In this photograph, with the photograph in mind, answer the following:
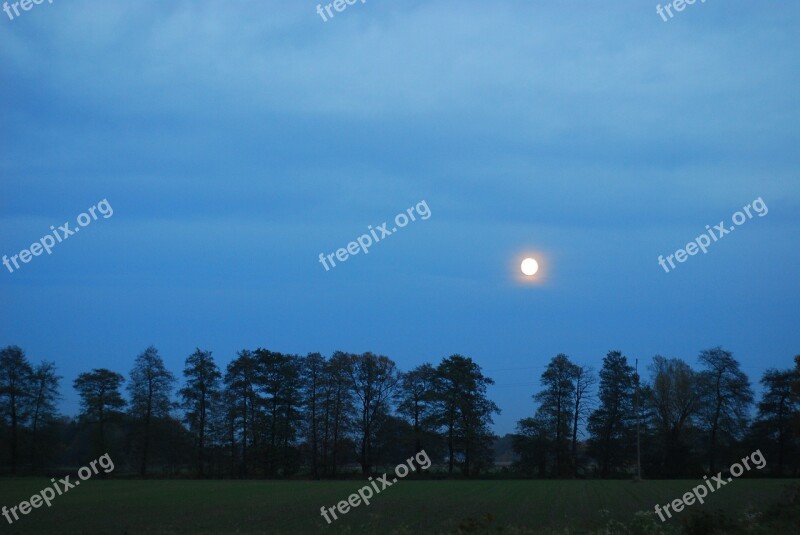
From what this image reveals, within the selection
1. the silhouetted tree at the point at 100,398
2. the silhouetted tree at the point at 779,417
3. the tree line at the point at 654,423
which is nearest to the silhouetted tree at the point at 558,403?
the tree line at the point at 654,423

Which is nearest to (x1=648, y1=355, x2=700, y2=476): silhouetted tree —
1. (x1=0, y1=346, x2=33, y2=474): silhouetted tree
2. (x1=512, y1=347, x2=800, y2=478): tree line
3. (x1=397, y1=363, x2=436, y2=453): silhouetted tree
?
(x1=512, y1=347, x2=800, y2=478): tree line

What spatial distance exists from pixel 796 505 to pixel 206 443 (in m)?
71.8

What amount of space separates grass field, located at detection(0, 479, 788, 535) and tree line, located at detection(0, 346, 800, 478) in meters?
31.4

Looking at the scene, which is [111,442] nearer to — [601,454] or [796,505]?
[601,454]

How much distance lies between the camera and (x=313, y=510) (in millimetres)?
37656

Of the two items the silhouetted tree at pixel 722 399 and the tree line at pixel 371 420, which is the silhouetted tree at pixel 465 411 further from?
the silhouetted tree at pixel 722 399

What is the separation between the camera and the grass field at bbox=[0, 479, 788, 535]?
95.2 ft

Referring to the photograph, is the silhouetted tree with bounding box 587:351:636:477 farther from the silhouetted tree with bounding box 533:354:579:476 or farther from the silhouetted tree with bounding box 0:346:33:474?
the silhouetted tree with bounding box 0:346:33:474

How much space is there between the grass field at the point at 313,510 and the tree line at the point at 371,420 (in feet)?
103

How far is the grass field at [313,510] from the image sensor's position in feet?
95.2

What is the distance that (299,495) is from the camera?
4997 centimetres

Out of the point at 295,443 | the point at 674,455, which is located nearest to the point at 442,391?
the point at 295,443

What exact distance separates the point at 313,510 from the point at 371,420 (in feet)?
169

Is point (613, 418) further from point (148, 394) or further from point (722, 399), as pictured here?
point (148, 394)
